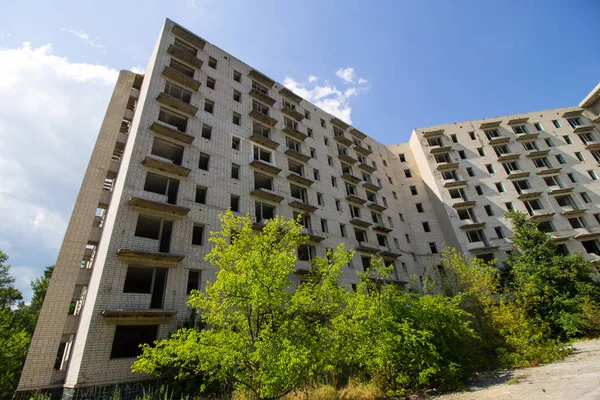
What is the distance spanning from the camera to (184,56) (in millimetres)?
26469

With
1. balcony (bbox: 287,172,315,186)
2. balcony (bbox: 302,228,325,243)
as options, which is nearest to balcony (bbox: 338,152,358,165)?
balcony (bbox: 287,172,315,186)

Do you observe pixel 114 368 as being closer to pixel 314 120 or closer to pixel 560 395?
pixel 560 395

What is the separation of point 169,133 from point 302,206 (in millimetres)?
13036

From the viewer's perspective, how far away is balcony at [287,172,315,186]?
90.6 ft

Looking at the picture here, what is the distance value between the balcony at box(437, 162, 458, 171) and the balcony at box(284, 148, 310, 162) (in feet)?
71.8

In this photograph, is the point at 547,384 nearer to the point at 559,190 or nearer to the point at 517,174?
the point at 517,174

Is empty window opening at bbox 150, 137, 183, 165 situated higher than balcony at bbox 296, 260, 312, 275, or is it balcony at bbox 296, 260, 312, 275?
empty window opening at bbox 150, 137, 183, 165

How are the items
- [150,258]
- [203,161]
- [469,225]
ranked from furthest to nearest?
[469,225]
[203,161]
[150,258]

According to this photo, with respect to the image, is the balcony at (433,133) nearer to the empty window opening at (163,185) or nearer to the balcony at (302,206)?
the balcony at (302,206)

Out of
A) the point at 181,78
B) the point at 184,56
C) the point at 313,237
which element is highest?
the point at 184,56

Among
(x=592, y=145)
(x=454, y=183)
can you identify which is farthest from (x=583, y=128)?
(x=454, y=183)

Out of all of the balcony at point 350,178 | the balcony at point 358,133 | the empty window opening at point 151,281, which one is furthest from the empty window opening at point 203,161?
the balcony at point 358,133

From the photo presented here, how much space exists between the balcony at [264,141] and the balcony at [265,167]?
3.00 metres

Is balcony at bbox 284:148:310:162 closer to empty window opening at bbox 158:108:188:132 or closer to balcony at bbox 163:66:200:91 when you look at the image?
empty window opening at bbox 158:108:188:132
